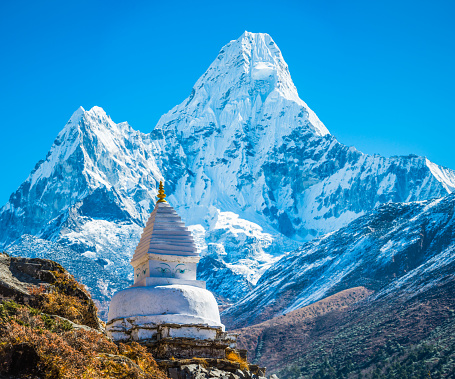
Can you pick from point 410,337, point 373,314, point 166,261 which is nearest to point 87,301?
point 166,261

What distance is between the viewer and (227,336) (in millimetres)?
38531

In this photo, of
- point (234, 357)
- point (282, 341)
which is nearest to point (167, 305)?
point (234, 357)

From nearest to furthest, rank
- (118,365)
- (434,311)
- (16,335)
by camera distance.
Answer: (16,335) < (118,365) < (434,311)

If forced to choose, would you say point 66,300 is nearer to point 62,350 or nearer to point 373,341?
point 62,350

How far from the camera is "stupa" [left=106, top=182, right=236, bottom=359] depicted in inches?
1460

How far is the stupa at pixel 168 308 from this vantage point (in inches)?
1460

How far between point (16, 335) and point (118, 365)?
403 cm

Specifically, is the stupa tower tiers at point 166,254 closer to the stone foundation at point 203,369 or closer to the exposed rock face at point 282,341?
the stone foundation at point 203,369

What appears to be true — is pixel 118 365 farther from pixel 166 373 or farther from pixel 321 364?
pixel 321 364

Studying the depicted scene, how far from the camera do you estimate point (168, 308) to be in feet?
125

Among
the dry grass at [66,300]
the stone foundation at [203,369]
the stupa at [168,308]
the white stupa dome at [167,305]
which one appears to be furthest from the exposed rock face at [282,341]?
the dry grass at [66,300]

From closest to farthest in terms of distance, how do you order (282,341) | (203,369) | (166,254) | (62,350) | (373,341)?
(62,350) < (203,369) < (166,254) < (373,341) < (282,341)

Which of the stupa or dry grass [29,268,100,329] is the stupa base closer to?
the stupa

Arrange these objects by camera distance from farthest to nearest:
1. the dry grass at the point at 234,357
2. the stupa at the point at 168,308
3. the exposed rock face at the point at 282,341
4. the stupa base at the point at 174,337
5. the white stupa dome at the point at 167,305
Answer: the exposed rock face at the point at 282,341 → the dry grass at the point at 234,357 → the white stupa dome at the point at 167,305 → the stupa at the point at 168,308 → the stupa base at the point at 174,337
